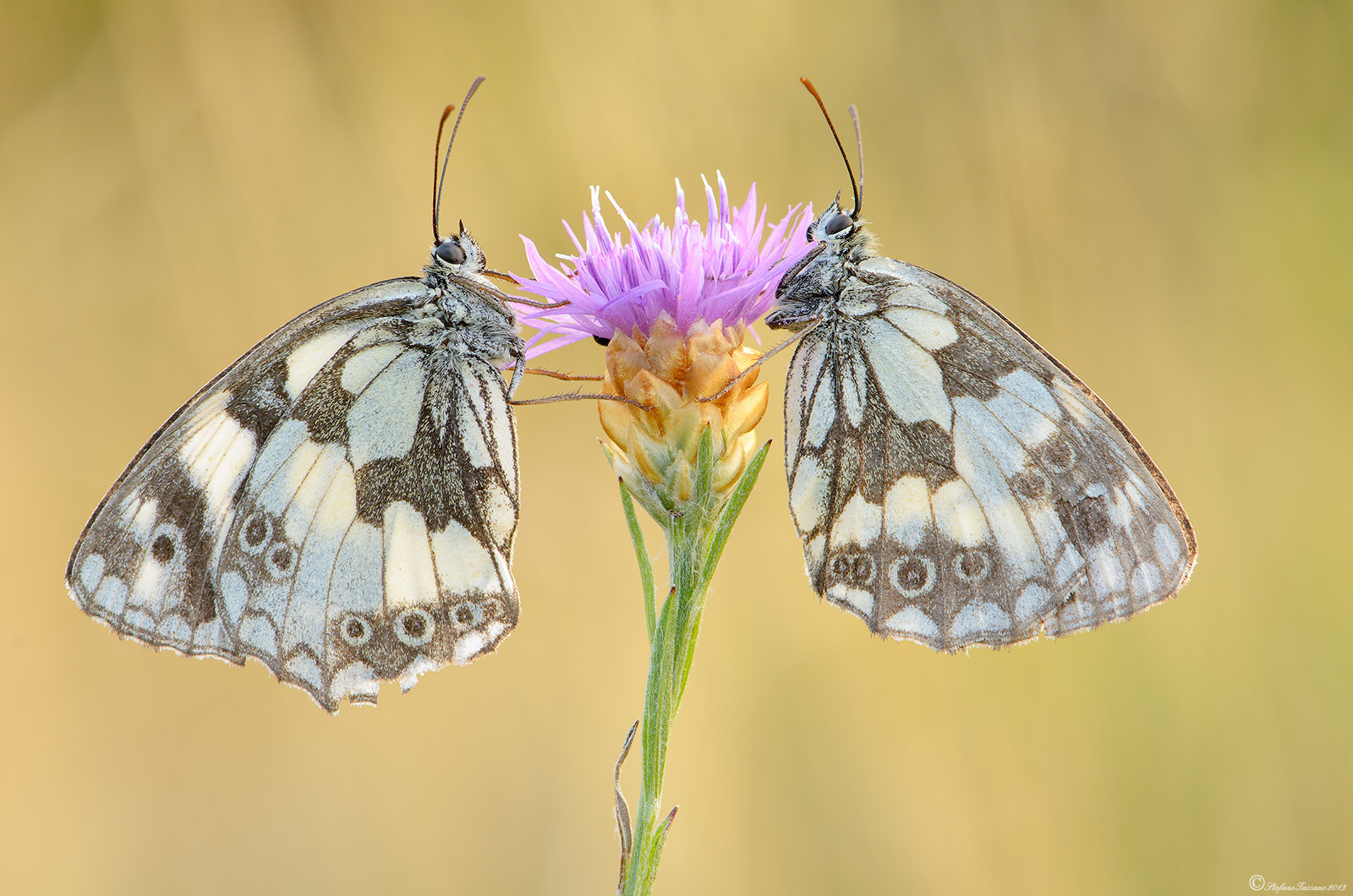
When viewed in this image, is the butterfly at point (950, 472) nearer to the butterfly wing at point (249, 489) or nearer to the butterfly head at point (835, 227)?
the butterfly head at point (835, 227)

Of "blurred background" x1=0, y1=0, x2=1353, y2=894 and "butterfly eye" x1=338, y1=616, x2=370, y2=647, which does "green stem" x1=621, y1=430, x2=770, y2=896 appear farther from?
"blurred background" x1=0, y1=0, x2=1353, y2=894

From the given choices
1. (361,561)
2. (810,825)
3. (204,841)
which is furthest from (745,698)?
(204,841)

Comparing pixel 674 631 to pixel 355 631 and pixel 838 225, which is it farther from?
pixel 838 225

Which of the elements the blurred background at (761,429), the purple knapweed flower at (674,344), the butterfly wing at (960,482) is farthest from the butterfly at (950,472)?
the blurred background at (761,429)

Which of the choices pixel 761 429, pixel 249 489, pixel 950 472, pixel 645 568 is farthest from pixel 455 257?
pixel 761 429

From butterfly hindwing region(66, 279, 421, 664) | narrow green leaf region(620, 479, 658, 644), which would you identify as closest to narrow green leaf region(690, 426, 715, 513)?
narrow green leaf region(620, 479, 658, 644)
